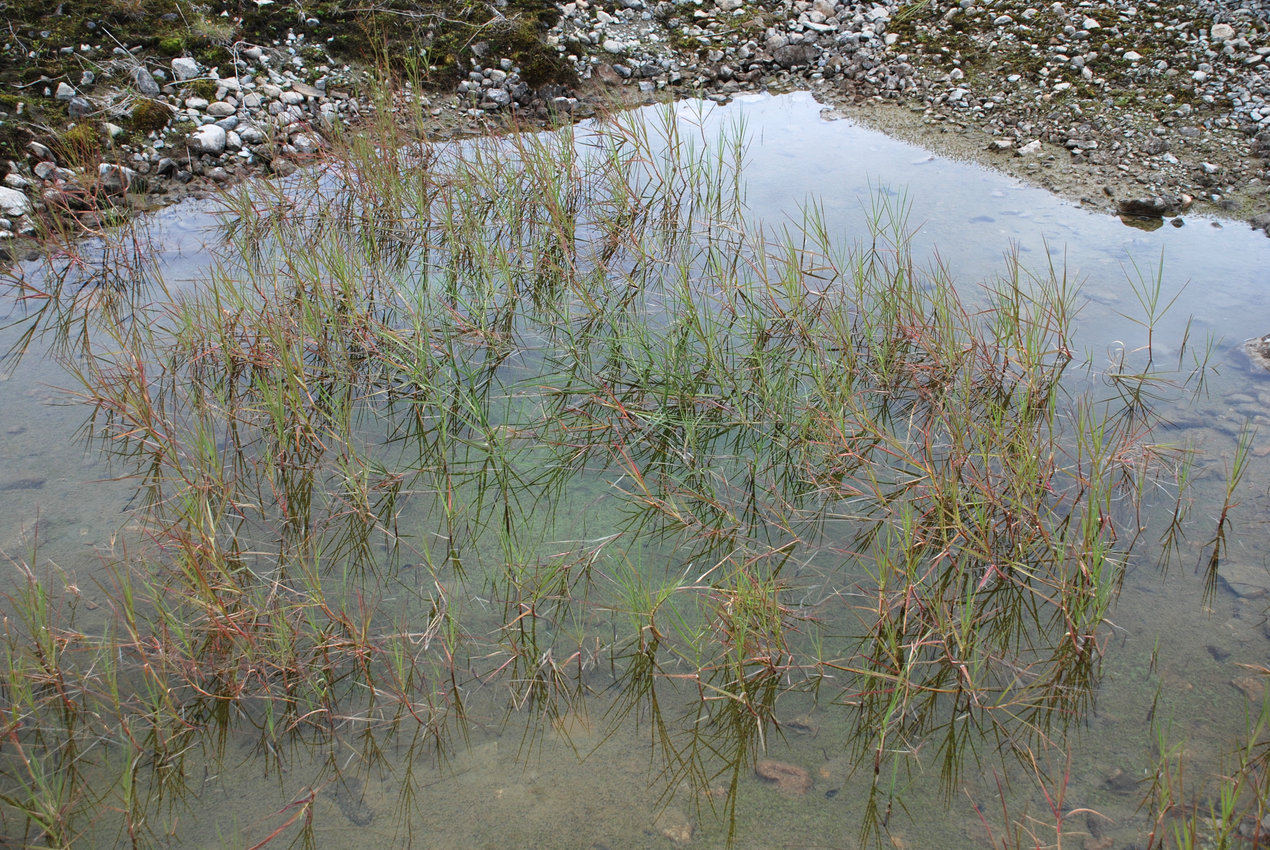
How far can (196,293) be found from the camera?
3398 millimetres

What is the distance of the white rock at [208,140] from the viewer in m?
4.40

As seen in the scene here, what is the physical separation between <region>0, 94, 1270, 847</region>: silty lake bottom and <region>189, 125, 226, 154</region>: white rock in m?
0.68

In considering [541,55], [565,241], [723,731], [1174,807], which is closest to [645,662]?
[723,731]

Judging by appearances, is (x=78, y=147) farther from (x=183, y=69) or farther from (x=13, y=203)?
(x=183, y=69)

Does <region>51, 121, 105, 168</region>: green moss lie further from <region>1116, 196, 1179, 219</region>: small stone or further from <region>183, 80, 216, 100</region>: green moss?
<region>1116, 196, 1179, 219</region>: small stone

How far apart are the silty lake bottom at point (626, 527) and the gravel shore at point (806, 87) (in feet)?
1.75

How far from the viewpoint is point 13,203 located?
3863mm

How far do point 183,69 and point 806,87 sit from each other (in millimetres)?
3736

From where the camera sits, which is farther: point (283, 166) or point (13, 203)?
point (283, 166)

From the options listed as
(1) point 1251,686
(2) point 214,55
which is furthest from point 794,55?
(1) point 1251,686

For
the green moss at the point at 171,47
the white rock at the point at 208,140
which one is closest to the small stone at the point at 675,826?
the white rock at the point at 208,140

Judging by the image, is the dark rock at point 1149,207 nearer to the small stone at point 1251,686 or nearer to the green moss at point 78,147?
the small stone at point 1251,686

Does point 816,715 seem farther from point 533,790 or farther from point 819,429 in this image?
point 819,429

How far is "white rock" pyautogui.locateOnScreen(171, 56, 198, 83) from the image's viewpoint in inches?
185
